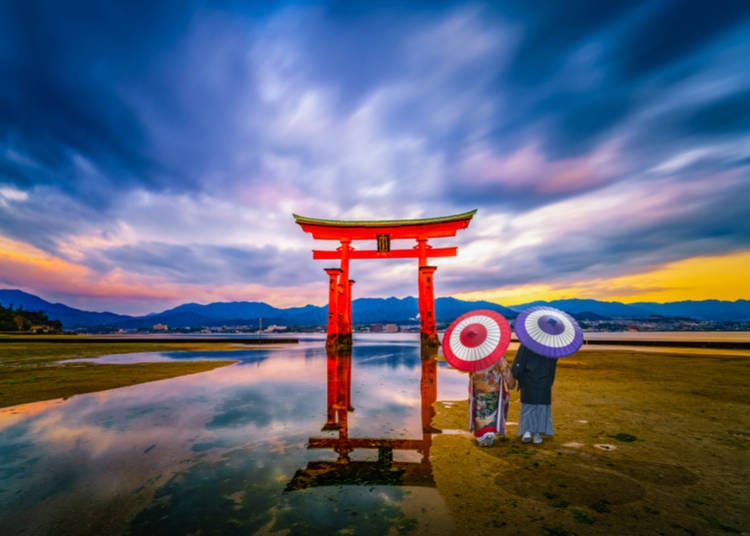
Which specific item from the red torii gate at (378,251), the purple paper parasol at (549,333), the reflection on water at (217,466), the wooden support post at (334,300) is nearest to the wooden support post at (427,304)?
the red torii gate at (378,251)

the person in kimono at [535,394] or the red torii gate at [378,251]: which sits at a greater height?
the red torii gate at [378,251]

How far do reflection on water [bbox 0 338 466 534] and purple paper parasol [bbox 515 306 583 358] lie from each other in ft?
6.86

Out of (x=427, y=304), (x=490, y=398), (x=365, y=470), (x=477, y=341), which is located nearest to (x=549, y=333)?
(x=477, y=341)

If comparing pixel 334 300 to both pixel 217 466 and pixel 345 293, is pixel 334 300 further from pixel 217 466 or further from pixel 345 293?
pixel 217 466

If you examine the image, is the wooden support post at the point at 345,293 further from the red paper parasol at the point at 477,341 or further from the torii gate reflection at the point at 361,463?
the red paper parasol at the point at 477,341

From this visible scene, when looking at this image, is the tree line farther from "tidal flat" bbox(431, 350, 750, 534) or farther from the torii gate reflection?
"tidal flat" bbox(431, 350, 750, 534)

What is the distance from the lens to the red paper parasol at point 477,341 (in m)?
4.23

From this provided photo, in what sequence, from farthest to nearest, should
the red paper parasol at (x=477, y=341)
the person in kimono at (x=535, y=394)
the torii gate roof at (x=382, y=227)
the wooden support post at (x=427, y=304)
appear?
the torii gate roof at (x=382, y=227), the wooden support post at (x=427, y=304), the person in kimono at (x=535, y=394), the red paper parasol at (x=477, y=341)

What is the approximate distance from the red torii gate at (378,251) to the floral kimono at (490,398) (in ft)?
55.3

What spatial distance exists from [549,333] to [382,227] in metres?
19.3

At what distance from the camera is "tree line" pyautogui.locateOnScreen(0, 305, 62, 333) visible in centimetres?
4566

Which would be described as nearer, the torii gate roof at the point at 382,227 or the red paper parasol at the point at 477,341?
the red paper parasol at the point at 477,341

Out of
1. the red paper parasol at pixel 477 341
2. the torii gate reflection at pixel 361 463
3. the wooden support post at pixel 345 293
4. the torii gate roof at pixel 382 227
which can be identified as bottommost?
→ the torii gate reflection at pixel 361 463

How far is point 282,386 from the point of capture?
9.24m
